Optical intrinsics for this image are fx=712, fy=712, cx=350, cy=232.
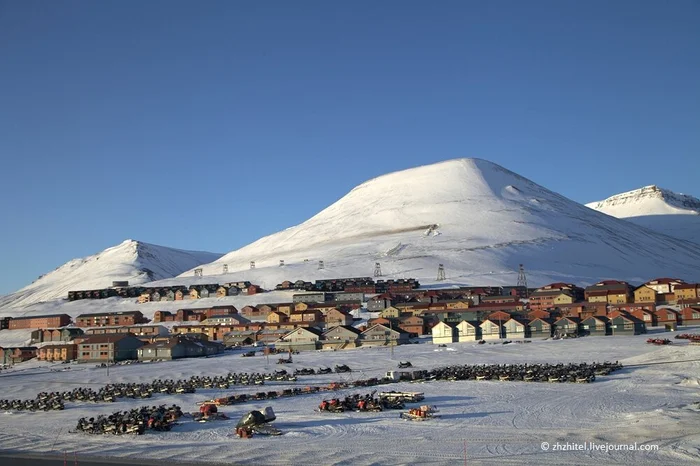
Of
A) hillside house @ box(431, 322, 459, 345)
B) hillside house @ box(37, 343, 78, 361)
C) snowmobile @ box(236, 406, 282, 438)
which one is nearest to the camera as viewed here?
snowmobile @ box(236, 406, 282, 438)

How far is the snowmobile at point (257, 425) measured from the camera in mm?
20734

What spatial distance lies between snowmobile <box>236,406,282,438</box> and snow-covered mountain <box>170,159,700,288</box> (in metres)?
71.9

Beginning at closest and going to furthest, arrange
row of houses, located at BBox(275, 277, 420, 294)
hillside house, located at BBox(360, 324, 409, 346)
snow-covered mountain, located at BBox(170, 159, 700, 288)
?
hillside house, located at BBox(360, 324, 409, 346), row of houses, located at BBox(275, 277, 420, 294), snow-covered mountain, located at BBox(170, 159, 700, 288)

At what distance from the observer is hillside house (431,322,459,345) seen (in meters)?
49.9

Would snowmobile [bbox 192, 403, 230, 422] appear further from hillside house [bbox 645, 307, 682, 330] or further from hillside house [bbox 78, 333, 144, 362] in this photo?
hillside house [bbox 645, 307, 682, 330]

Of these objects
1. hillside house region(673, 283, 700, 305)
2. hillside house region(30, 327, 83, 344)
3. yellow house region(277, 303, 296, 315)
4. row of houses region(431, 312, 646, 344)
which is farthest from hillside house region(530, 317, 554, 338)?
hillside house region(30, 327, 83, 344)

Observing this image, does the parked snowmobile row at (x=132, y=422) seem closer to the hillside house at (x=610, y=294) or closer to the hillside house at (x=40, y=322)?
the hillside house at (x=610, y=294)

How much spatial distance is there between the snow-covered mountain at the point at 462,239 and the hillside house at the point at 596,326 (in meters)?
42.0

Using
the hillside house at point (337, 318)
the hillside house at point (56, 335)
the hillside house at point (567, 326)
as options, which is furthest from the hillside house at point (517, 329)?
the hillside house at point (56, 335)

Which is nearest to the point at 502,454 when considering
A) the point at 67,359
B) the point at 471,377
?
the point at 471,377

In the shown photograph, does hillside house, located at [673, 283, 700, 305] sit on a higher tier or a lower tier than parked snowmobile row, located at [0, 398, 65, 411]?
higher

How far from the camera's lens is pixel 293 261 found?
12212 cm

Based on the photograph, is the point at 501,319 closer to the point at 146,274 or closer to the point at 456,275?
the point at 456,275

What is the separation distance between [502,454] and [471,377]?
14132 millimetres
